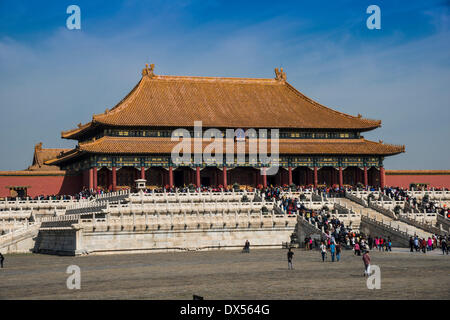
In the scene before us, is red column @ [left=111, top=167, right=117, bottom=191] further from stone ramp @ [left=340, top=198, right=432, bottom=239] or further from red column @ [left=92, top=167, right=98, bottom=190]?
stone ramp @ [left=340, top=198, right=432, bottom=239]

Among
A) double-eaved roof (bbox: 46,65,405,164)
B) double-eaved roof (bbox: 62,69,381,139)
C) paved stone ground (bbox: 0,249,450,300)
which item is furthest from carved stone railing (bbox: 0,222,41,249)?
double-eaved roof (bbox: 62,69,381,139)

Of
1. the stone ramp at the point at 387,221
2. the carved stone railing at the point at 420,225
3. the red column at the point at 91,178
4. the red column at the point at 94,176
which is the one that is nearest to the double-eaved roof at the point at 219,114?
the red column at the point at 94,176

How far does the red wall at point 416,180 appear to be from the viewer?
248 ft

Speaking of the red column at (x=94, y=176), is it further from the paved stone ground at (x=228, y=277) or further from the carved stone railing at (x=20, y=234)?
the paved stone ground at (x=228, y=277)

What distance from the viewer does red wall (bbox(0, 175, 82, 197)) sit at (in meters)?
67.8

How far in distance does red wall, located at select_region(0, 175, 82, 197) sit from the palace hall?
1.65 metres

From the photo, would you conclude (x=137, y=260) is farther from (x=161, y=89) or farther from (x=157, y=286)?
(x=161, y=89)

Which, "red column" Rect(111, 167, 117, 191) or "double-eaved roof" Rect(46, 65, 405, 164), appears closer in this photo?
"red column" Rect(111, 167, 117, 191)

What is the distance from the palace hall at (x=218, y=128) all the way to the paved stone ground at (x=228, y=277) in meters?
28.1

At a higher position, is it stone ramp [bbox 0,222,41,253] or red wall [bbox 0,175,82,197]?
red wall [bbox 0,175,82,197]

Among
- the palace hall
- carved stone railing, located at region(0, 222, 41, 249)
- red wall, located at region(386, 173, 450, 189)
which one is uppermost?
the palace hall

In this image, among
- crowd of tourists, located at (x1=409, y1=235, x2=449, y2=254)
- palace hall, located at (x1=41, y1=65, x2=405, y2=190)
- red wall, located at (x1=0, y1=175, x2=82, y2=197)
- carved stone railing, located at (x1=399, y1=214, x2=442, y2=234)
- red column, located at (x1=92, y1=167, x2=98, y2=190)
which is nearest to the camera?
crowd of tourists, located at (x1=409, y1=235, x2=449, y2=254)
